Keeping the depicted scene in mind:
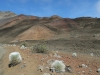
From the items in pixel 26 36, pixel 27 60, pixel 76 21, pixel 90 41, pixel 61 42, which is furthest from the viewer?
pixel 76 21

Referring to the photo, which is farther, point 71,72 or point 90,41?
point 90,41

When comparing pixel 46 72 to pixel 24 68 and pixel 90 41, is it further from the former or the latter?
pixel 90 41

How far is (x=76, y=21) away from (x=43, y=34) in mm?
24128

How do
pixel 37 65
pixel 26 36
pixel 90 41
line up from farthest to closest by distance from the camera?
pixel 26 36 → pixel 90 41 → pixel 37 65

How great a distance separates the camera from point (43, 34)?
48781 millimetres

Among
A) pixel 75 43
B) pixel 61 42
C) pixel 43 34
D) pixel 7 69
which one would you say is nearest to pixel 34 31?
pixel 43 34

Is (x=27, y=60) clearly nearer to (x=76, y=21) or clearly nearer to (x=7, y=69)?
(x=7, y=69)

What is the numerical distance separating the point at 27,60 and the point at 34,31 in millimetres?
39016

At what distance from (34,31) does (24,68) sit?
40.2 m

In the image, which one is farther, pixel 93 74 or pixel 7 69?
pixel 7 69

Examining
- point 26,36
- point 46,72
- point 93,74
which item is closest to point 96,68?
point 93,74

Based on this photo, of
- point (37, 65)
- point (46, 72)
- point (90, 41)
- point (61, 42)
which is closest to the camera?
point (46, 72)

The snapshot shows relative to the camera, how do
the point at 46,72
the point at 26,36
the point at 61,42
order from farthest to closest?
the point at 26,36 < the point at 61,42 < the point at 46,72

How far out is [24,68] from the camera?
9.52 meters
